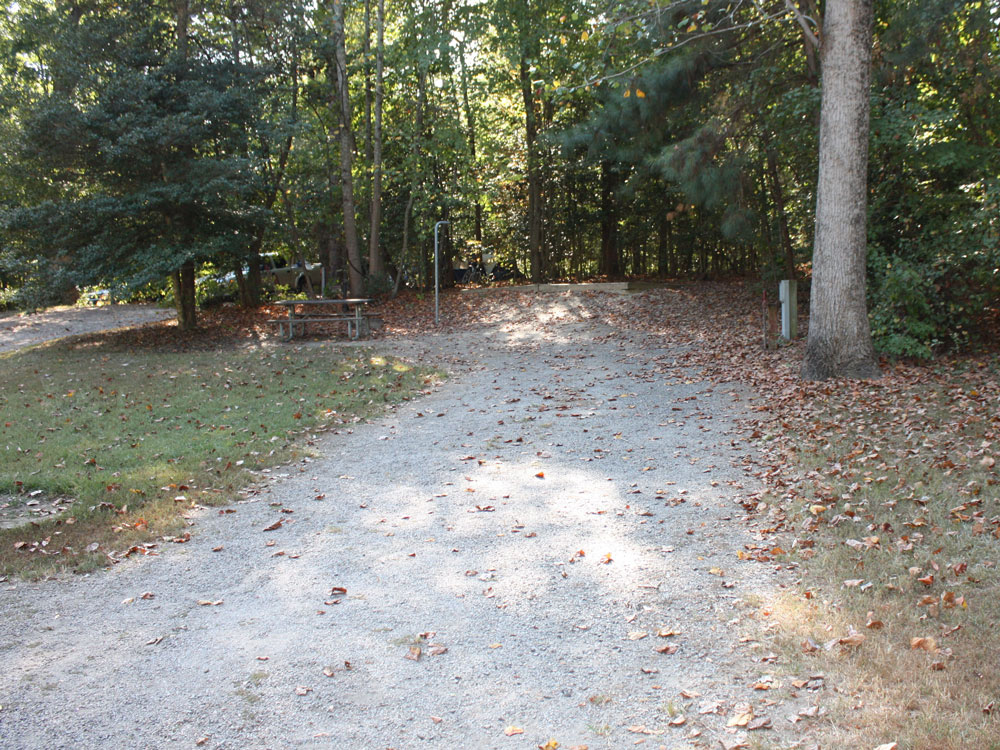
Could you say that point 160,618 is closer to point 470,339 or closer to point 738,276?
point 470,339

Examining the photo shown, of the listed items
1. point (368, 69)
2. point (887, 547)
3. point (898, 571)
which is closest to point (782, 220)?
point (368, 69)

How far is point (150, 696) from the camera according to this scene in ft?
10.7

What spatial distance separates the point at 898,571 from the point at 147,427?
720 cm

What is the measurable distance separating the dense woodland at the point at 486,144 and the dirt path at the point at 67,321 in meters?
2.09

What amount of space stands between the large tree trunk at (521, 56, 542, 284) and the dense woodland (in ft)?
0.19

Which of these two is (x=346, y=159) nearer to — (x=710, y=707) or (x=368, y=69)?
(x=368, y=69)

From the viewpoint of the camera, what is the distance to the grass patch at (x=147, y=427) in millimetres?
5227

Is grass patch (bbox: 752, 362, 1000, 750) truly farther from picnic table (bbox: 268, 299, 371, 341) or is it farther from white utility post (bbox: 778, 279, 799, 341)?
picnic table (bbox: 268, 299, 371, 341)

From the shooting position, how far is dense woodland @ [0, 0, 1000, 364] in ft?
31.5

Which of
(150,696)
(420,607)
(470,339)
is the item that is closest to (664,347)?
(470,339)

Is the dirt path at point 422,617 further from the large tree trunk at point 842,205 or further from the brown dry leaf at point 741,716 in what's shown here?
the large tree trunk at point 842,205

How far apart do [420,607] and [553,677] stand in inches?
38.5

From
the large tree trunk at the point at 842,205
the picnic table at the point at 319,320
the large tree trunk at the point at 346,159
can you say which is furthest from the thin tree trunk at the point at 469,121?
the large tree trunk at the point at 842,205

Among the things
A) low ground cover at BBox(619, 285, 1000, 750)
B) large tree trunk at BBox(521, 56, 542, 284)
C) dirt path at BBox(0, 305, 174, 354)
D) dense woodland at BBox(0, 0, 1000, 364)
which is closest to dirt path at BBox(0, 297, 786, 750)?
low ground cover at BBox(619, 285, 1000, 750)
